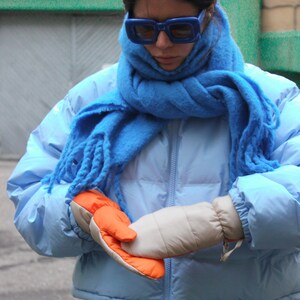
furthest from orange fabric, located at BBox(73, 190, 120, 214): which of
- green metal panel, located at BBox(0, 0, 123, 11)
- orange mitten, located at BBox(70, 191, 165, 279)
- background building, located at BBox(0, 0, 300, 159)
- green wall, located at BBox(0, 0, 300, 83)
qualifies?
green metal panel, located at BBox(0, 0, 123, 11)

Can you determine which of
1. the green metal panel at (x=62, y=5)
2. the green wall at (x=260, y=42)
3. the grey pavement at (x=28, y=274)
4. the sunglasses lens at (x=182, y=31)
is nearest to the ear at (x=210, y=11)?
the sunglasses lens at (x=182, y=31)

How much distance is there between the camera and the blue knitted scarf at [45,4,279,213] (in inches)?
89.4

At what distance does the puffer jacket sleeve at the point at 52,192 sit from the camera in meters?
2.33

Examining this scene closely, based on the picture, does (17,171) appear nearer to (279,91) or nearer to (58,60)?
(279,91)

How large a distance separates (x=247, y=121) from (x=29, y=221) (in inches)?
29.1

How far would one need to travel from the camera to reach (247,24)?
723 centimetres

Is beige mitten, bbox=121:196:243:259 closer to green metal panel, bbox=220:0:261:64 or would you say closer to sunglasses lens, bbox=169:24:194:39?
sunglasses lens, bbox=169:24:194:39

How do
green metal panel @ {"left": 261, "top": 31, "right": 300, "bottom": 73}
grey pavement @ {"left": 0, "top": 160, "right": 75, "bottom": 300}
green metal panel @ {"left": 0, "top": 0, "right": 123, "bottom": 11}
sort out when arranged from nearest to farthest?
grey pavement @ {"left": 0, "top": 160, "right": 75, "bottom": 300}, green metal panel @ {"left": 261, "top": 31, "right": 300, "bottom": 73}, green metal panel @ {"left": 0, "top": 0, "right": 123, "bottom": 11}

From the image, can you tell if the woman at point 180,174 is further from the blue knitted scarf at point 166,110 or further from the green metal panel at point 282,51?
the green metal panel at point 282,51

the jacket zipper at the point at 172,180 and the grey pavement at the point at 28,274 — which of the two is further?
the grey pavement at the point at 28,274

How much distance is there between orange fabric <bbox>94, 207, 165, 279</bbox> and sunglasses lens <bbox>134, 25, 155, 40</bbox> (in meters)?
0.51

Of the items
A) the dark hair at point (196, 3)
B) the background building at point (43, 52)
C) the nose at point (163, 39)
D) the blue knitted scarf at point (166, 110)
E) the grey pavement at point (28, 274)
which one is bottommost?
the grey pavement at point (28, 274)

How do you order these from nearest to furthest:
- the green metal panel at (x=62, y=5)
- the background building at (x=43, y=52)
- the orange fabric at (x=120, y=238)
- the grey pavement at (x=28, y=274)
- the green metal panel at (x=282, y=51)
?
1. the orange fabric at (x=120, y=238)
2. the grey pavement at (x=28, y=274)
3. the green metal panel at (x=282, y=51)
4. the green metal panel at (x=62, y=5)
5. the background building at (x=43, y=52)

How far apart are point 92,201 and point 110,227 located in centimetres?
13
